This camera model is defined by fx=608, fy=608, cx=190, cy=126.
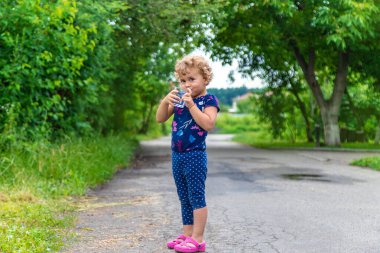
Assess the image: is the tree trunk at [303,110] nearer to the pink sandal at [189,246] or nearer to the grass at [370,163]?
the grass at [370,163]

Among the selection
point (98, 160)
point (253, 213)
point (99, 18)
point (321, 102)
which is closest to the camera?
point (253, 213)

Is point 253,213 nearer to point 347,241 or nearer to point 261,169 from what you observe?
point 347,241

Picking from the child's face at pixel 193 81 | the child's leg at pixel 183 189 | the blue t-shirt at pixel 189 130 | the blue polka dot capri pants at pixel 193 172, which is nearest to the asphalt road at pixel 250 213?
the child's leg at pixel 183 189

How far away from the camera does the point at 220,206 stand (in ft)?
26.1

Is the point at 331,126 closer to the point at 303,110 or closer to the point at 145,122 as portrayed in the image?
the point at 303,110

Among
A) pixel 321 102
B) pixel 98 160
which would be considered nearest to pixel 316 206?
pixel 98 160

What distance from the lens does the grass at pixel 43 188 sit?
220 inches

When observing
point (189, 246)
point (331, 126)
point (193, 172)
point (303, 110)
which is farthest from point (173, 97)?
point (303, 110)

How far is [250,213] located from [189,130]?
2537 mm

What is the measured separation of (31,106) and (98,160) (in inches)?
74.5

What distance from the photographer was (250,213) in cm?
732

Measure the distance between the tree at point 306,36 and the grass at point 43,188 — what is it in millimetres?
9434

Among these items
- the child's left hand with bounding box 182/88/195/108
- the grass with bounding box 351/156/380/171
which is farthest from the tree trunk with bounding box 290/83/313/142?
the child's left hand with bounding box 182/88/195/108

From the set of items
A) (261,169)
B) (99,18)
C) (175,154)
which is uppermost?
(99,18)
